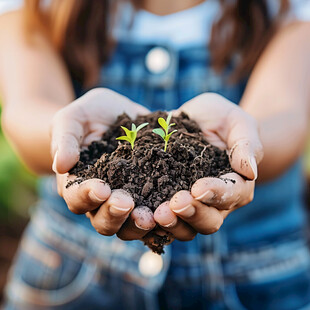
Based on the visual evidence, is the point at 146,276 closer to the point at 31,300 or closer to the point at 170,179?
the point at 31,300

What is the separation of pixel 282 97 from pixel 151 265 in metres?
→ 1.02

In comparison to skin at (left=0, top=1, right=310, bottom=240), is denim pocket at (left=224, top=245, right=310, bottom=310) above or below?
below

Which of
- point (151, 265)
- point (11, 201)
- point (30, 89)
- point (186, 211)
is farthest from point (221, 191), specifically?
point (11, 201)

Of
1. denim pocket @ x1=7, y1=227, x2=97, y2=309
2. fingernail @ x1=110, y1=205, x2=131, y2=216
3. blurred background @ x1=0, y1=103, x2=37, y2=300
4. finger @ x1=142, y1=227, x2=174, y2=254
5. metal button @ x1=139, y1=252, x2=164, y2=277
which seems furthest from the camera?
blurred background @ x1=0, y1=103, x2=37, y2=300

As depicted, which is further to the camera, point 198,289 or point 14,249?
point 14,249

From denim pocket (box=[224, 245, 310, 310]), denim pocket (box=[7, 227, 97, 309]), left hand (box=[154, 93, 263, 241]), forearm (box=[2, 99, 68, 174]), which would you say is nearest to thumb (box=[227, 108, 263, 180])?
left hand (box=[154, 93, 263, 241])

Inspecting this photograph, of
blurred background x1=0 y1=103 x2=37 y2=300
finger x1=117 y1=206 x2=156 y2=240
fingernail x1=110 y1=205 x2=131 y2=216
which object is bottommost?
blurred background x1=0 y1=103 x2=37 y2=300

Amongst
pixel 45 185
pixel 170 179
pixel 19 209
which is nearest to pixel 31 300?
pixel 45 185

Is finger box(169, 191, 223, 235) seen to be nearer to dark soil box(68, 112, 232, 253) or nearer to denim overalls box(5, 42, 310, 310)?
dark soil box(68, 112, 232, 253)

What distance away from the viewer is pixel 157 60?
6.41ft

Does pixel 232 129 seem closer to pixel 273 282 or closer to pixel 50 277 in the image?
pixel 273 282

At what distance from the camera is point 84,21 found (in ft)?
6.80

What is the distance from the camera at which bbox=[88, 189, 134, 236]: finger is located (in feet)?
3.10

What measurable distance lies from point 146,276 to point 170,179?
857 millimetres
